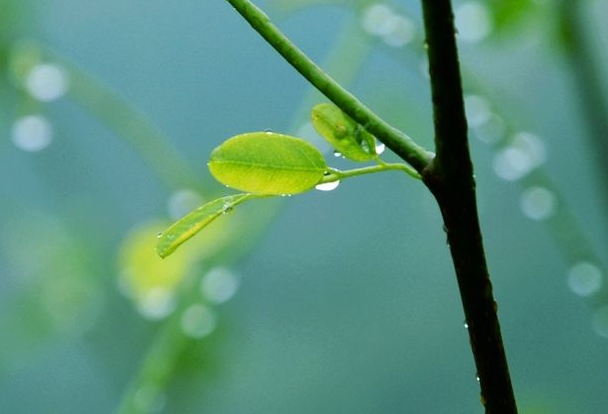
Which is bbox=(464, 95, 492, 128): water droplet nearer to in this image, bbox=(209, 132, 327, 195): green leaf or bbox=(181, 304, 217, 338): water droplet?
bbox=(181, 304, 217, 338): water droplet

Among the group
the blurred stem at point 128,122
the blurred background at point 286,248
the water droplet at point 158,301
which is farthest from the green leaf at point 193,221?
the blurred background at point 286,248

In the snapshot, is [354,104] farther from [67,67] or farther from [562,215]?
[67,67]

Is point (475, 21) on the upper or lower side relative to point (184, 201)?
upper

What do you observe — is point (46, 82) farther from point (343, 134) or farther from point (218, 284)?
point (343, 134)

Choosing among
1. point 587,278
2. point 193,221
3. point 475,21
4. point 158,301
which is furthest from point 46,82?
point 193,221

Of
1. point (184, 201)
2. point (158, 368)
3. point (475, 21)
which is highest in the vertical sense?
point (475, 21)

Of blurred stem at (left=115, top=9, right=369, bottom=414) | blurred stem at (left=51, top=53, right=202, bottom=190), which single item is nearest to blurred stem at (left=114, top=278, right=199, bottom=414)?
blurred stem at (left=115, top=9, right=369, bottom=414)
